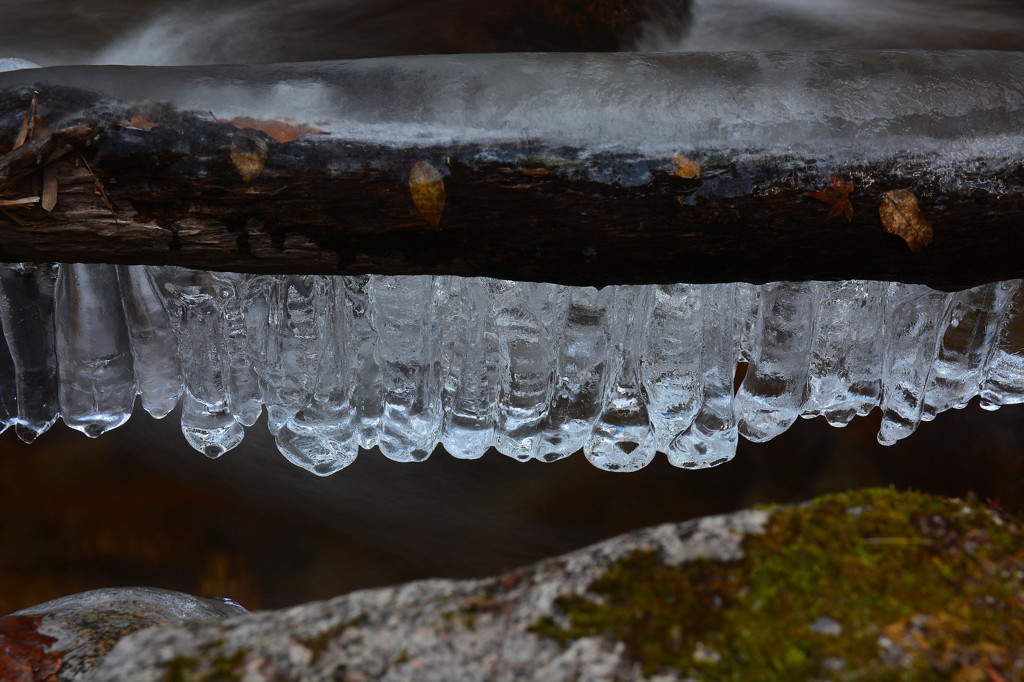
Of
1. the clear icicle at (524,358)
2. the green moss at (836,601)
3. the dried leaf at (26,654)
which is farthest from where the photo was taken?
the clear icicle at (524,358)

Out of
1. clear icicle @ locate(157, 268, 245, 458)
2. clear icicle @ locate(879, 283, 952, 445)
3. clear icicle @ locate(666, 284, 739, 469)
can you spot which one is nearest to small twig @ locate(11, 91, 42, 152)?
clear icicle @ locate(157, 268, 245, 458)

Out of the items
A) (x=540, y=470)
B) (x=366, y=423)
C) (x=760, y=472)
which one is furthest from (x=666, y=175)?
(x=760, y=472)

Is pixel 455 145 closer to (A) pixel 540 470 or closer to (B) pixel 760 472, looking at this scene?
(A) pixel 540 470

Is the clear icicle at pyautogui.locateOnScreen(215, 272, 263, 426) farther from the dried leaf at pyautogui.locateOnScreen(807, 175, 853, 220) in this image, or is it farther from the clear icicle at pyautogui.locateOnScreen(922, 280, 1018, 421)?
the clear icicle at pyautogui.locateOnScreen(922, 280, 1018, 421)

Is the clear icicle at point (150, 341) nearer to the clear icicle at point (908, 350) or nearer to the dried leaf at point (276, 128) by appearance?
the dried leaf at point (276, 128)

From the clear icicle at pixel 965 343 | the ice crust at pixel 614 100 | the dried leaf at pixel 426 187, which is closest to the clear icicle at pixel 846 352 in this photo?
the clear icicle at pixel 965 343
